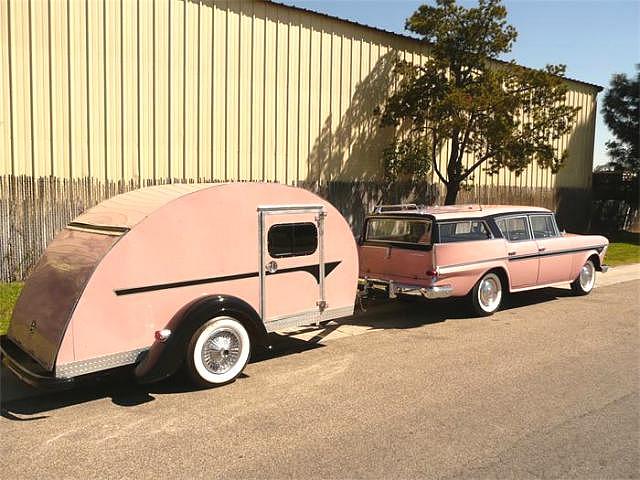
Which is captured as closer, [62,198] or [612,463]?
[612,463]

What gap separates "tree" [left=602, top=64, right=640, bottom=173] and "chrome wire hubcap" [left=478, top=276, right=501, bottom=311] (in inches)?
760

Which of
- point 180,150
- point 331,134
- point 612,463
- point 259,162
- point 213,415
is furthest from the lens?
point 331,134

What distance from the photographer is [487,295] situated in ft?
31.6

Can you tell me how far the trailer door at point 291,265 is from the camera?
6609 millimetres

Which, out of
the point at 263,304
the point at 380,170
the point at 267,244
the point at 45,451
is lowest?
the point at 45,451

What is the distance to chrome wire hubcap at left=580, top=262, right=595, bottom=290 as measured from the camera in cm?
1136

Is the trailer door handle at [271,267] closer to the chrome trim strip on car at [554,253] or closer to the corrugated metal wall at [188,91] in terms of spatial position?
the chrome trim strip on car at [554,253]

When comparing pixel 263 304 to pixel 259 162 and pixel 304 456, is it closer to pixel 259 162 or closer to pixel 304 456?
pixel 304 456

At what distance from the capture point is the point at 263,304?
21.5 feet

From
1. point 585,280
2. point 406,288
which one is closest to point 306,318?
point 406,288

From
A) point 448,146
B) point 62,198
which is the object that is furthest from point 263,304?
point 448,146

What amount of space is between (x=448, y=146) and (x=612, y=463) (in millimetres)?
14438

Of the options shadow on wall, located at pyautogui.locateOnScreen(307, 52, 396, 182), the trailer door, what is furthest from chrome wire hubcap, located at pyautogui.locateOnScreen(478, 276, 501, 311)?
shadow on wall, located at pyautogui.locateOnScreen(307, 52, 396, 182)

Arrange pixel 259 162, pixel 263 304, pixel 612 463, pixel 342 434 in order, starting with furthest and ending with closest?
pixel 259 162 < pixel 263 304 < pixel 342 434 < pixel 612 463
